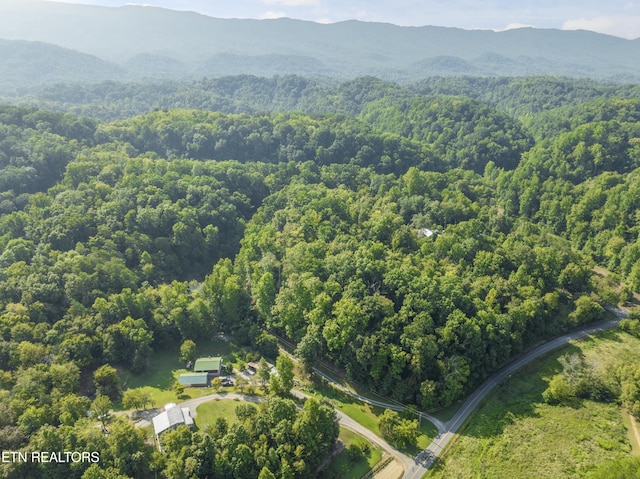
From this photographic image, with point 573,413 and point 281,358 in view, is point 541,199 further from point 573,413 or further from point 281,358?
point 281,358

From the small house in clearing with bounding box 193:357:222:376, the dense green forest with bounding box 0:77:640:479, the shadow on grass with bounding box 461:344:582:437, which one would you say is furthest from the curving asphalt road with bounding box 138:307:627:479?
the small house in clearing with bounding box 193:357:222:376

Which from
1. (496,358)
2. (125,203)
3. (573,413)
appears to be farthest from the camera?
(125,203)

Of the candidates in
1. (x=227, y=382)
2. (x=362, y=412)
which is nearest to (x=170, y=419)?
(x=227, y=382)

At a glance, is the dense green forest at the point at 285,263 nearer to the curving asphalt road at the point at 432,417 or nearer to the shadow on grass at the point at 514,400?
the curving asphalt road at the point at 432,417

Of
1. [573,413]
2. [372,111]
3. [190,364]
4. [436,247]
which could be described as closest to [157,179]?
A: [190,364]

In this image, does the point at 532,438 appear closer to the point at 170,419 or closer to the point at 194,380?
the point at 170,419

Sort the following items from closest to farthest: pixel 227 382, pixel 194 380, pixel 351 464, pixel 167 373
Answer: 1. pixel 351 464
2. pixel 194 380
3. pixel 227 382
4. pixel 167 373
